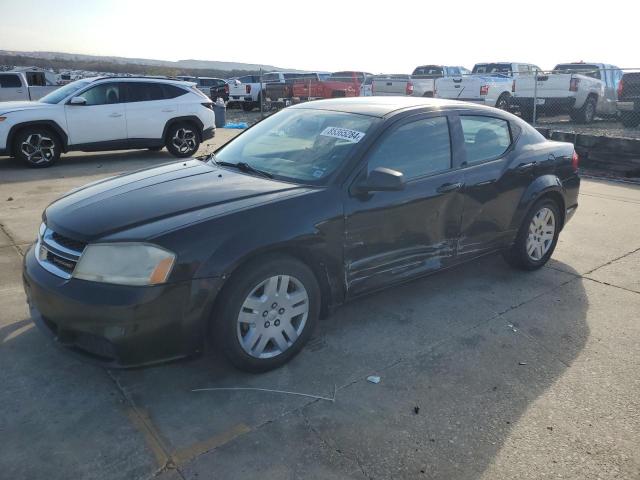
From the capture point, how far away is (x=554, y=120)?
A: 1795 cm

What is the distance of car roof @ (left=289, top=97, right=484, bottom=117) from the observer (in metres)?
3.88

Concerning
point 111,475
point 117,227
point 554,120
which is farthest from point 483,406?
point 554,120

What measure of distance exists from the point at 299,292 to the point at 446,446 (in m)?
1.19

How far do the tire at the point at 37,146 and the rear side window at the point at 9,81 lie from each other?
34.3 ft

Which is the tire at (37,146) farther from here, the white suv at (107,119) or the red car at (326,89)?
the red car at (326,89)

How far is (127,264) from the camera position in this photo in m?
2.74

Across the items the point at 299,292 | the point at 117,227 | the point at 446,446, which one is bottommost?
the point at 446,446

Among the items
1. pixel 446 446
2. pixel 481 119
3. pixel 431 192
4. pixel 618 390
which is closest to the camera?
pixel 446 446

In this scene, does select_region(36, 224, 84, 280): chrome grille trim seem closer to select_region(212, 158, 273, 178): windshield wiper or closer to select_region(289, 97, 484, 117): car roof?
select_region(212, 158, 273, 178): windshield wiper

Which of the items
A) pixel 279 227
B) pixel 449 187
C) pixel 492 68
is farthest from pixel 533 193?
pixel 492 68

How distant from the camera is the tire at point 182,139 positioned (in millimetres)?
11047

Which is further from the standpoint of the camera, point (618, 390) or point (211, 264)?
point (618, 390)

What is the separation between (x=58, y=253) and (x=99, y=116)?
313 inches

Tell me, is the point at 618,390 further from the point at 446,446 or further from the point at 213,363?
the point at 213,363
